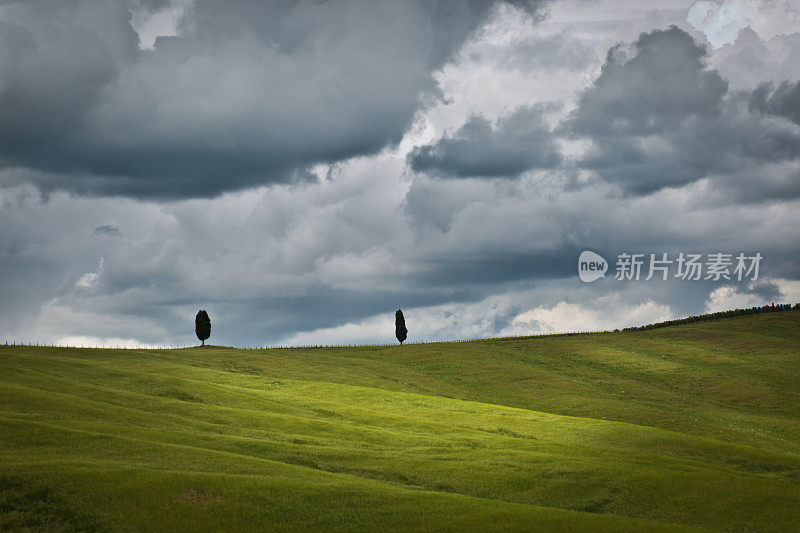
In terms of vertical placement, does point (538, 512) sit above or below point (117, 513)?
below

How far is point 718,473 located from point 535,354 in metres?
67.6

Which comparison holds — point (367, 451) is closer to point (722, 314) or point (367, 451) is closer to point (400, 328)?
point (400, 328)

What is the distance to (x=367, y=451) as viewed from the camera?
104 feet

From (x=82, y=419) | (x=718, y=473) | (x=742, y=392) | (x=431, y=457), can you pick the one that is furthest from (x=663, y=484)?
(x=742, y=392)

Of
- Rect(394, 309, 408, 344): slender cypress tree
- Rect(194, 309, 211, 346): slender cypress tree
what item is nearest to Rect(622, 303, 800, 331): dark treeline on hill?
Rect(394, 309, 408, 344): slender cypress tree

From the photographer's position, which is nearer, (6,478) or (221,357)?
(6,478)

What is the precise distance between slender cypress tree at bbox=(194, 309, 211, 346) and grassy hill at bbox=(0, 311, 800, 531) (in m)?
30.2

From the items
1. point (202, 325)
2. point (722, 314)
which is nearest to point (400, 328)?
point (202, 325)

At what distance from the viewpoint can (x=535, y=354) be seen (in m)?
97.5

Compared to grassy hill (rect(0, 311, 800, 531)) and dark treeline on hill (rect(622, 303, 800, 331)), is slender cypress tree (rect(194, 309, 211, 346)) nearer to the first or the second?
grassy hill (rect(0, 311, 800, 531))

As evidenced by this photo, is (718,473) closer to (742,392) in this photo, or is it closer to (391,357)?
(742,392)

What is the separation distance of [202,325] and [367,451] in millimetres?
78241

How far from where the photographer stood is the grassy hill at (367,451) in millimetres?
20594

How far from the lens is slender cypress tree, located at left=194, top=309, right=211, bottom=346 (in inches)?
4092
